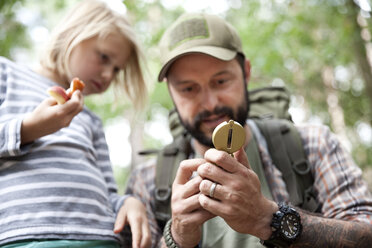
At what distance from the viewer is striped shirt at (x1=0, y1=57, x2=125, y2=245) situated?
5.42 feet

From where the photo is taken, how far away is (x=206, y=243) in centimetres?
203

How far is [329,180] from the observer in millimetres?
2174

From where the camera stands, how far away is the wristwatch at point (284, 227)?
1.56 meters

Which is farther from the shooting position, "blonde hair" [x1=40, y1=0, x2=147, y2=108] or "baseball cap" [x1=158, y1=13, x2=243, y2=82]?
"blonde hair" [x1=40, y1=0, x2=147, y2=108]

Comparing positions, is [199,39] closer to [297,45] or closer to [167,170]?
[167,170]

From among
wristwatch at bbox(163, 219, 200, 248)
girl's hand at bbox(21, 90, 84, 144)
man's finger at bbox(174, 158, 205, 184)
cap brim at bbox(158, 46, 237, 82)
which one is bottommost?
wristwatch at bbox(163, 219, 200, 248)

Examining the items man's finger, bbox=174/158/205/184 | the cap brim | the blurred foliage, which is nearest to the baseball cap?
the cap brim

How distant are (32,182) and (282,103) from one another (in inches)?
83.9

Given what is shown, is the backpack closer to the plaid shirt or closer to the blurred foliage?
the plaid shirt

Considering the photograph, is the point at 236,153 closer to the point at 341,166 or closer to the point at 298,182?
the point at 298,182

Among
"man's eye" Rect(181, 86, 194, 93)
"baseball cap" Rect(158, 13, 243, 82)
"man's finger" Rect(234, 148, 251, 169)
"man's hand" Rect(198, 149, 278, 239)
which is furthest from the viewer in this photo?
"man's eye" Rect(181, 86, 194, 93)

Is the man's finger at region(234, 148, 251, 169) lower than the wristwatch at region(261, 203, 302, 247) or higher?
higher

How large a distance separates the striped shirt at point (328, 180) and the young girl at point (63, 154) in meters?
0.41

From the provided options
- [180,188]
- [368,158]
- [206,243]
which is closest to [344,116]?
[368,158]
